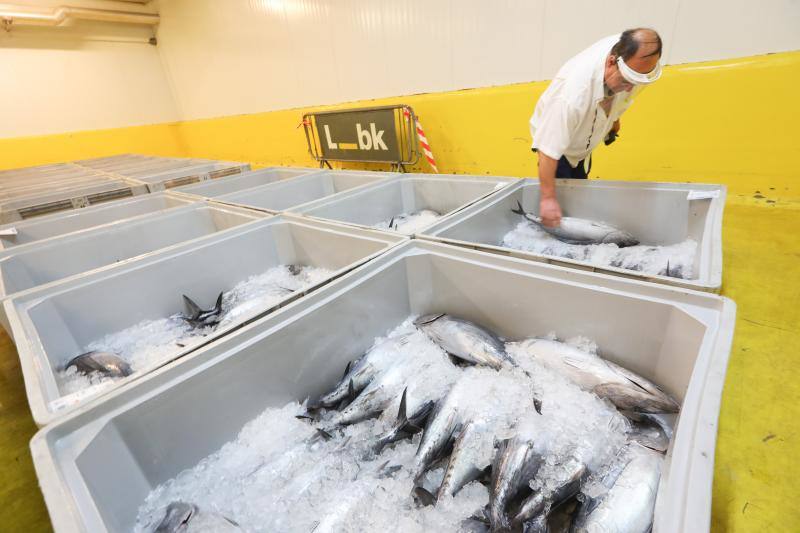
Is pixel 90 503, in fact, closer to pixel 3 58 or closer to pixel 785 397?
pixel 785 397

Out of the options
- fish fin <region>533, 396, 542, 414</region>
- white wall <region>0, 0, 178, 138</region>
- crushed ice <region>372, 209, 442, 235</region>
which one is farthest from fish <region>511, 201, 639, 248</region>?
white wall <region>0, 0, 178, 138</region>

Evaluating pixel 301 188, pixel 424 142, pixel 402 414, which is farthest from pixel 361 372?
pixel 424 142

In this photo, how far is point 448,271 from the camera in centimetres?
138

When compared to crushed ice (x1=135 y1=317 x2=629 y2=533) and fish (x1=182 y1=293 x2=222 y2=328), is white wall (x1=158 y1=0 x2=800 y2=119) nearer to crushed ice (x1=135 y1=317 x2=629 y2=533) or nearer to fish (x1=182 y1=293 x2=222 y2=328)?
crushed ice (x1=135 y1=317 x2=629 y2=533)

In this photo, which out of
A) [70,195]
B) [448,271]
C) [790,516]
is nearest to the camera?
[790,516]

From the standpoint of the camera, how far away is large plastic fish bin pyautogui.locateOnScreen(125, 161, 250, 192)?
10.1 feet

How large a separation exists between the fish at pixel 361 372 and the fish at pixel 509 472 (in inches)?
18.5

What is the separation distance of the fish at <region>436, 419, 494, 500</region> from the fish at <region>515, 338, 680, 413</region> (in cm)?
31

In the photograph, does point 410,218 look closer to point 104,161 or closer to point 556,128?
point 556,128

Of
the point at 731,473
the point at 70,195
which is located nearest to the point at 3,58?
the point at 70,195

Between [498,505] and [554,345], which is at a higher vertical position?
[554,345]

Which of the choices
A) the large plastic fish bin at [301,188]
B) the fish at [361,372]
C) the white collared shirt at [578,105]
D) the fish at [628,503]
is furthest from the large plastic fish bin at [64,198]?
the fish at [628,503]

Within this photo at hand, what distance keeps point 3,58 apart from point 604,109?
401 inches

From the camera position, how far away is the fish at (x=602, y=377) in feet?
3.07
